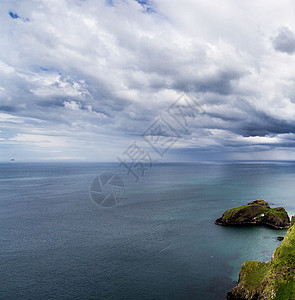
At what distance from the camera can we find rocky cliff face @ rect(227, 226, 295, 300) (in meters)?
32.9

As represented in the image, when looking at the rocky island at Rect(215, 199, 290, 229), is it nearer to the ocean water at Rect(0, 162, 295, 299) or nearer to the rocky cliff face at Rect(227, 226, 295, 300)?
the ocean water at Rect(0, 162, 295, 299)

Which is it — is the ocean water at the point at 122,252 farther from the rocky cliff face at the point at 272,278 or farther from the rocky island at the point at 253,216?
the rocky cliff face at the point at 272,278

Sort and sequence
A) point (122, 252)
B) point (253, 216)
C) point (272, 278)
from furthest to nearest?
1. point (253, 216)
2. point (122, 252)
3. point (272, 278)

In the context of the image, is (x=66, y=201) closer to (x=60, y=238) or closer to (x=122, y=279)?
(x=60, y=238)

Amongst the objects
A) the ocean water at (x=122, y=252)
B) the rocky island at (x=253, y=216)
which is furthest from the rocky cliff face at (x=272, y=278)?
the rocky island at (x=253, y=216)

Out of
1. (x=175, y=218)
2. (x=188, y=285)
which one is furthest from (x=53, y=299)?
(x=175, y=218)

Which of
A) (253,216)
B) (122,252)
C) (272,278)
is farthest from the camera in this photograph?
(253,216)

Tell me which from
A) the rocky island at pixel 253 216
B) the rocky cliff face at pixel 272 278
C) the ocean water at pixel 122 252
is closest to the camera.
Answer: the rocky cliff face at pixel 272 278

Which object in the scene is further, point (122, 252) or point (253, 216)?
point (253, 216)

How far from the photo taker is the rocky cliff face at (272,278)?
32.9 metres

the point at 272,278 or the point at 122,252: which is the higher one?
the point at 272,278

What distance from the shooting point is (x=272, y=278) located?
3469 centimetres

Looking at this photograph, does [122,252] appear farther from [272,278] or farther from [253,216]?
[253,216]

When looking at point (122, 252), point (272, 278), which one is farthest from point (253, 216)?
point (272, 278)
